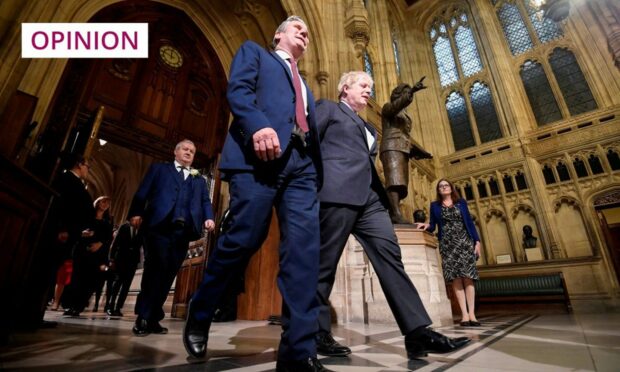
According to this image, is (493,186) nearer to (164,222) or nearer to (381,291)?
(381,291)

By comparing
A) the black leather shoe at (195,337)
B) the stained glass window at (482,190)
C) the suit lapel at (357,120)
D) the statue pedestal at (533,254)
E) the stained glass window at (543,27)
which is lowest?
the black leather shoe at (195,337)

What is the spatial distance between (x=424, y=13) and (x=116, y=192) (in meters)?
19.0

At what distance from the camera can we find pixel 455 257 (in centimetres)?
334

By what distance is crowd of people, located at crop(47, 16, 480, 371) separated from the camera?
1062 millimetres

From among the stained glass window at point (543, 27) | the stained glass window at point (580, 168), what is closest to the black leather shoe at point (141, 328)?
the stained glass window at point (580, 168)

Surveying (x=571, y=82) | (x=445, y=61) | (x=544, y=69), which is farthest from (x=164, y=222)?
(x=445, y=61)

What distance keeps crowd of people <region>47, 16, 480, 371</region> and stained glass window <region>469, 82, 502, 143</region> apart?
576 inches

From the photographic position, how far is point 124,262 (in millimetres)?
4547

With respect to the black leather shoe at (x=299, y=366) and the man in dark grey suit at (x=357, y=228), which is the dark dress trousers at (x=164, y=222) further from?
the black leather shoe at (x=299, y=366)

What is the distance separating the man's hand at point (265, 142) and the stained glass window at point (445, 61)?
17471 mm

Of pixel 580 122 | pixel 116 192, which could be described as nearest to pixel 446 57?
pixel 580 122

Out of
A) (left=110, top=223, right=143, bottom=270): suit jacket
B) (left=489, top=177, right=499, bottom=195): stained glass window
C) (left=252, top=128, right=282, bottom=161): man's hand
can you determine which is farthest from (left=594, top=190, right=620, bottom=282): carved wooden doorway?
(left=110, top=223, right=143, bottom=270): suit jacket

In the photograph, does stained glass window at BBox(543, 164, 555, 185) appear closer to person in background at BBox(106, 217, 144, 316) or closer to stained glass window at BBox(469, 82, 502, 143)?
stained glass window at BBox(469, 82, 502, 143)

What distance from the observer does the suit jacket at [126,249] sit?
4.45m
